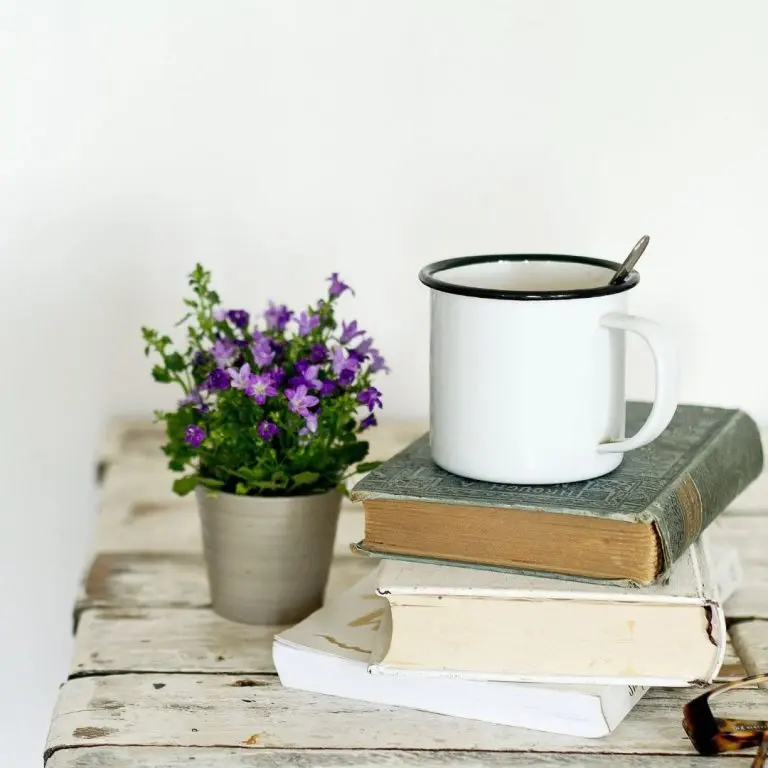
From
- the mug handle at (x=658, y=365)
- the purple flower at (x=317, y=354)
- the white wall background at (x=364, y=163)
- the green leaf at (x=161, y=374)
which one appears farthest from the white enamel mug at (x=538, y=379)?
the white wall background at (x=364, y=163)

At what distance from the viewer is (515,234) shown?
4.19 feet

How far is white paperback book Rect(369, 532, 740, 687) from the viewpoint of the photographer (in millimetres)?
648

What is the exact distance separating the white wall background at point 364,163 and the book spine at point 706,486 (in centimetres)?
45

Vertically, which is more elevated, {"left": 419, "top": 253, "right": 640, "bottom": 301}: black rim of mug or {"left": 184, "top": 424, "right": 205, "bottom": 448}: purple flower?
{"left": 419, "top": 253, "right": 640, "bottom": 301}: black rim of mug

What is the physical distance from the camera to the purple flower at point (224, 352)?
0.80m

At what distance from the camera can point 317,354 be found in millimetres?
797

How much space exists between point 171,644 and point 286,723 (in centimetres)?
15

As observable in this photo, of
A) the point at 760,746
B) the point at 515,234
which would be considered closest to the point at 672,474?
the point at 760,746

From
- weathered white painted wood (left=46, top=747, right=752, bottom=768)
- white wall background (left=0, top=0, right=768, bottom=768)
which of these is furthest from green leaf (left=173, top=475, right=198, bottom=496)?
white wall background (left=0, top=0, right=768, bottom=768)

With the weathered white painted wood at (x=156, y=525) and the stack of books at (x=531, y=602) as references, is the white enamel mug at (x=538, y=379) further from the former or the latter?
the weathered white painted wood at (x=156, y=525)

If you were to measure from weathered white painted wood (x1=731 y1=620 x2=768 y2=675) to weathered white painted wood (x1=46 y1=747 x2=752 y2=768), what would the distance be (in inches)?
5.1

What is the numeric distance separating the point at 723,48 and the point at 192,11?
0.58 metres

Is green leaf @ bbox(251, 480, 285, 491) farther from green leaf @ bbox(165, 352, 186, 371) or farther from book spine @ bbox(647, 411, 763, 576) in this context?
book spine @ bbox(647, 411, 763, 576)

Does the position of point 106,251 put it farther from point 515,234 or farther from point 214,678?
point 214,678
